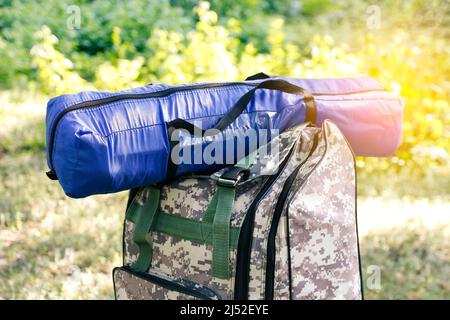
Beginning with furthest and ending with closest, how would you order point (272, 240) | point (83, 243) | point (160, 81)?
point (160, 81), point (83, 243), point (272, 240)

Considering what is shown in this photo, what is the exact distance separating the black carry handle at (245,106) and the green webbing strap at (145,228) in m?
0.23

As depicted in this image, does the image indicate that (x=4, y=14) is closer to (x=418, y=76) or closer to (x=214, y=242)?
(x=418, y=76)

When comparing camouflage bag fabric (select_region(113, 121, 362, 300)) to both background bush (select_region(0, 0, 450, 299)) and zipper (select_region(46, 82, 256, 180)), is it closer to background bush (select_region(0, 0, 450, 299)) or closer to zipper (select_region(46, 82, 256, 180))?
zipper (select_region(46, 82, 256, 180))

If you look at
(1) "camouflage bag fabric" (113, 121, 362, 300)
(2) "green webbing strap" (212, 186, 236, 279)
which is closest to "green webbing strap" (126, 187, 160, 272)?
(1) "camouflage bag fabric" (113, 121, 362, 300)

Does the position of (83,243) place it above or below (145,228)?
below

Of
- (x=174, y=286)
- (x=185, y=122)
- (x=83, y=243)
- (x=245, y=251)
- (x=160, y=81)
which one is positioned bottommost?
(x=83, y=243)

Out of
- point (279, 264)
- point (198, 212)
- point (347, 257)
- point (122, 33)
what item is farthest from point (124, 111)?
point (122, 33)

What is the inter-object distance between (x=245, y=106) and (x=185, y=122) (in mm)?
202

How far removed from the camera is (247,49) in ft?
14.2

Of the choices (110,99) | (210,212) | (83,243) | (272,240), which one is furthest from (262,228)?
(83,243)

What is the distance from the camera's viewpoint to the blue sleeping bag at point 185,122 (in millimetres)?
1845

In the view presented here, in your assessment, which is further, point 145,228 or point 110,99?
point 145,228

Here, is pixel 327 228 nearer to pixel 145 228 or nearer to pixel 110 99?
pixel 145 228

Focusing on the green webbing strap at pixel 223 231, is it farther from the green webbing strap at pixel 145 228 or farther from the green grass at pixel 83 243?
the green grass at pixel 83 243
